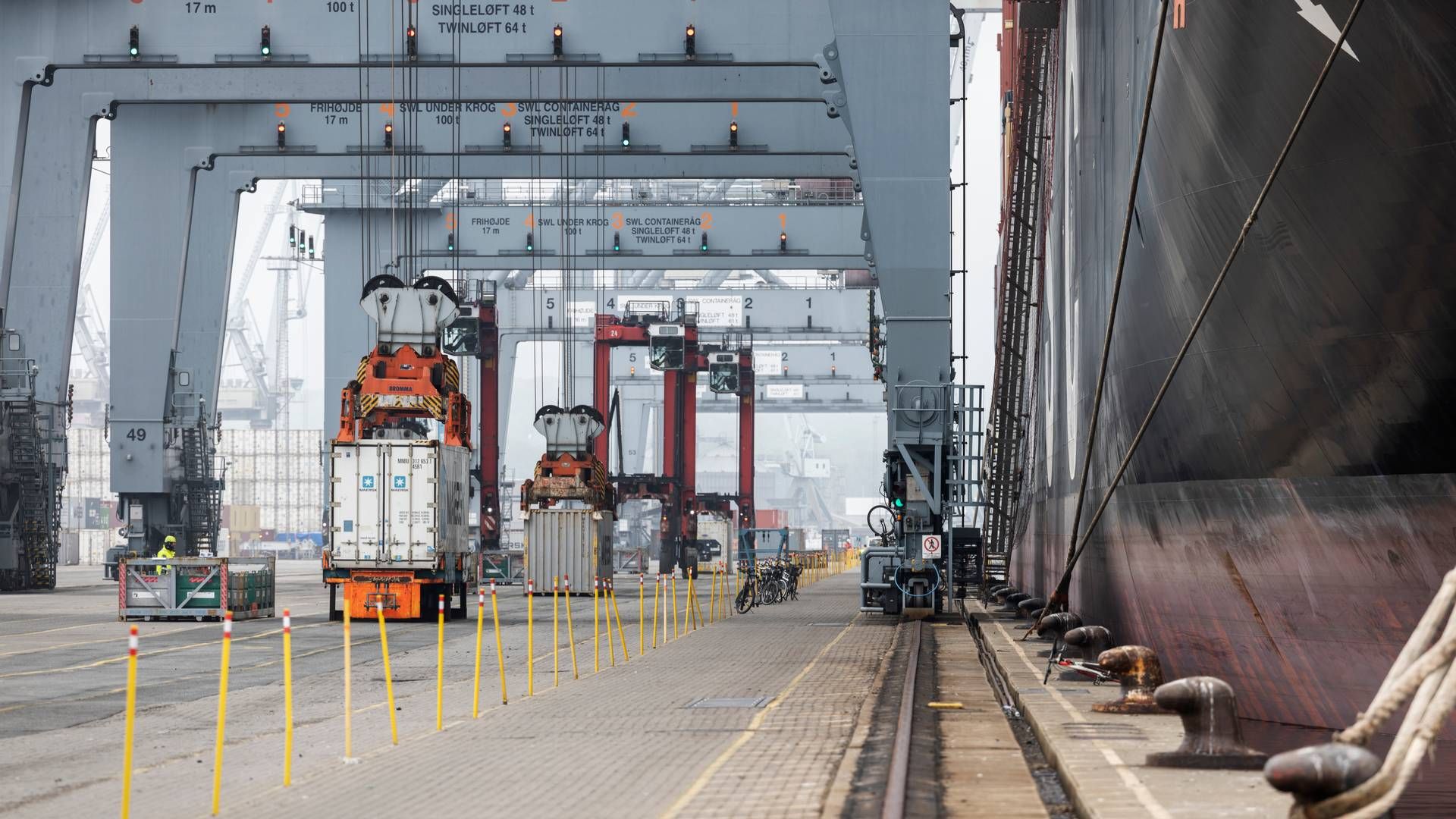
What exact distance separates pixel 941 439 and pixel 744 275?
5919 centimetres

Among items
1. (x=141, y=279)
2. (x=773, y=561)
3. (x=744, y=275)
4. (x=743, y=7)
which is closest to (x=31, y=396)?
(x=141, y=279)

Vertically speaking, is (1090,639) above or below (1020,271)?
below

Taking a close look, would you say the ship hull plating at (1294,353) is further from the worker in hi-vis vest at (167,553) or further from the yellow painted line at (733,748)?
the worker in hi-vis vest at (167,553)

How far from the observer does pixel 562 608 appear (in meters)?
36.6

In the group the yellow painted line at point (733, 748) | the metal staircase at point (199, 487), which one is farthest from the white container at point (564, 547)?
the yellow painted line at point (733, 748)

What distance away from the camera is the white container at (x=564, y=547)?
42500 millimetres

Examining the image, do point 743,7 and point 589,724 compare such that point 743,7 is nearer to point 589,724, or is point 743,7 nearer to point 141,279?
point 141,279

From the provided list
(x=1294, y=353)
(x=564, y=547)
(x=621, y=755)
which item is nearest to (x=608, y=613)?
(x=621, y=755)

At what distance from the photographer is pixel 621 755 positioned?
11.6 meters

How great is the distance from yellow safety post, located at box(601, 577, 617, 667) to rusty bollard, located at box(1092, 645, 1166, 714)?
8466mm


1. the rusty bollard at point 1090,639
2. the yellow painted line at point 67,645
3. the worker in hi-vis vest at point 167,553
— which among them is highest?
the worker in hi-vis vest at point 167,553

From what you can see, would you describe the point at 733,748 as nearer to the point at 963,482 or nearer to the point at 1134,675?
the point at 1134,675

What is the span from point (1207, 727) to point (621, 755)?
13.5 ft

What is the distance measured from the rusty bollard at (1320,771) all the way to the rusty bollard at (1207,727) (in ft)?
9.89
